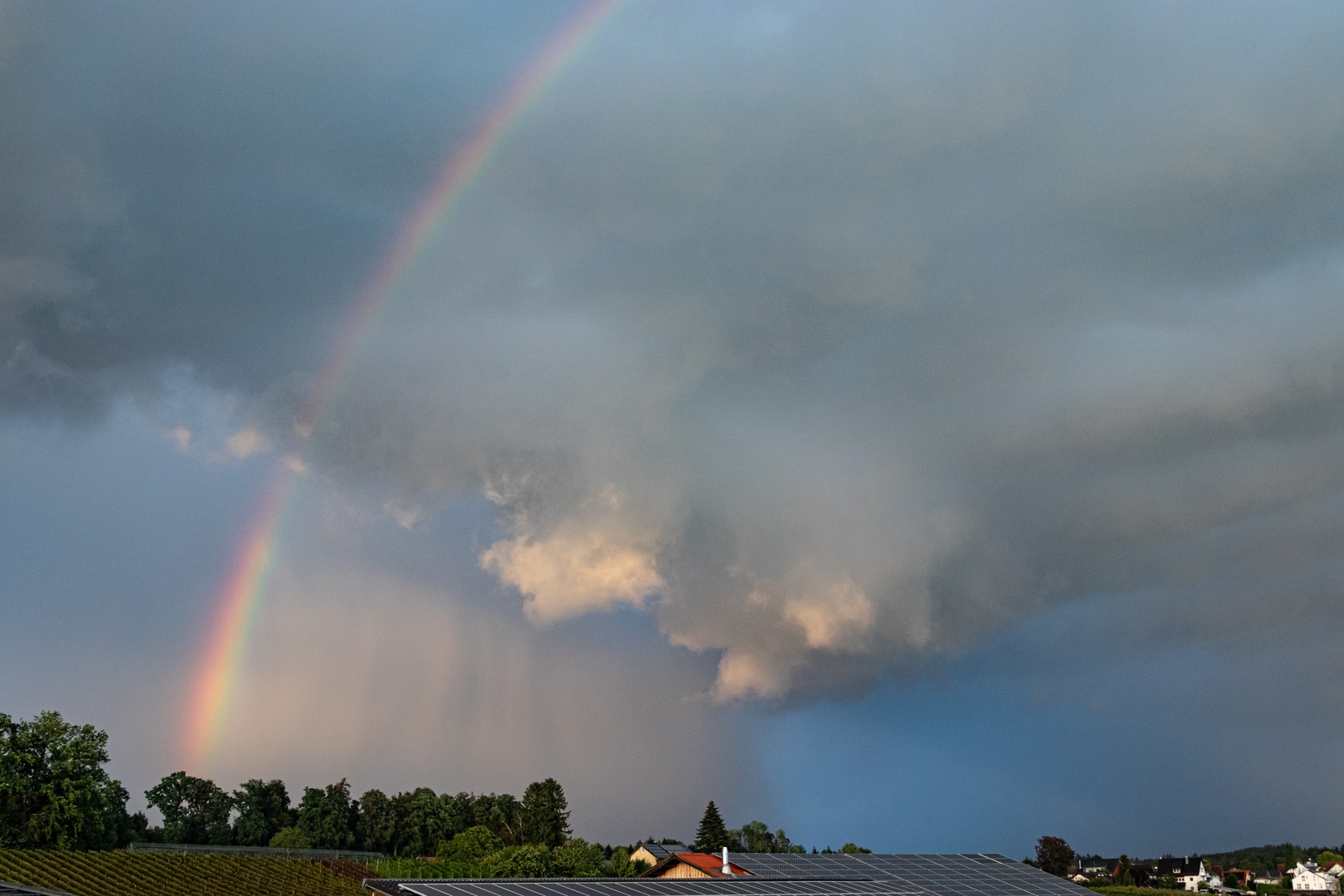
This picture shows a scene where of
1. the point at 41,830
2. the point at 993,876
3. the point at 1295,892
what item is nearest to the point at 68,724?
the point at 41,830

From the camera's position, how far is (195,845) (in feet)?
520

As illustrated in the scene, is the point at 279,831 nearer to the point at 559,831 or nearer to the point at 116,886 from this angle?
the point at 559,831

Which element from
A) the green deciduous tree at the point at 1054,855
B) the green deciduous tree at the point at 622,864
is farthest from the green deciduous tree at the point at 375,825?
the green deciduous tree at the point at 1054,855

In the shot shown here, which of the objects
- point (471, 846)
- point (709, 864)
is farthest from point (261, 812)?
point (709, 864)

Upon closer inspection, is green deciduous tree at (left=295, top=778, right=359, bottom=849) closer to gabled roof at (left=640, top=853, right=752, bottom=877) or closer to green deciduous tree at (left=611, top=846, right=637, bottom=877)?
green deciduous tree at (left=611, top=846, right=637, bottom=877)

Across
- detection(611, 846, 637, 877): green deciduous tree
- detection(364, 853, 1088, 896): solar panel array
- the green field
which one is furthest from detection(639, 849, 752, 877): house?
detection(611, 846, 637, 877): green deciduous tree

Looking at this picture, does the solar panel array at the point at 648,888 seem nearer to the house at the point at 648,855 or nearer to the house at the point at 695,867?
the house at the point at 695,867

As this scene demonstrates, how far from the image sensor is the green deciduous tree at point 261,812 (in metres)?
164

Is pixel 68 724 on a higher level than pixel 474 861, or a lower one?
higher

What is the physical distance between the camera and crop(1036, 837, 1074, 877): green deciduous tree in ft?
548

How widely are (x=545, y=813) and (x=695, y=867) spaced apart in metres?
97.2

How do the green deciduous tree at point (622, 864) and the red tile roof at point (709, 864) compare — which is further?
the green deciduous tree at point (622, 864)

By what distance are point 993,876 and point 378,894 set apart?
4333 cm

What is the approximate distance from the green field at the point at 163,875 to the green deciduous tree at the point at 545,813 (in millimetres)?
52721
